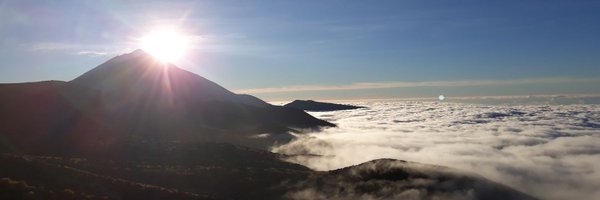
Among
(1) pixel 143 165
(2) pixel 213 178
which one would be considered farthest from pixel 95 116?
(2) pixel 213 178

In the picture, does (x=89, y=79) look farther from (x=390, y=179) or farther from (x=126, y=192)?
(x=126, y=192)

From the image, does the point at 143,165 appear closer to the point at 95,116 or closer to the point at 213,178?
the point at 213,178

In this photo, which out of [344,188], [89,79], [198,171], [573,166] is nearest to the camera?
[198,171]

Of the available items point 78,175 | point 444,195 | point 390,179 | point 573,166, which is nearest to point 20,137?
point 78,175

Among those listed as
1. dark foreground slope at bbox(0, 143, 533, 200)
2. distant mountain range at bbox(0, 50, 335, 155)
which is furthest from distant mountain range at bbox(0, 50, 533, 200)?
distant mountain range at bbox(0, 50, 335, 155)

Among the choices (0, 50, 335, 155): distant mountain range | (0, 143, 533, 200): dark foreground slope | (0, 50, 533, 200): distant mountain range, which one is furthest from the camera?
(0, 50, 335, 155): distant mountain range

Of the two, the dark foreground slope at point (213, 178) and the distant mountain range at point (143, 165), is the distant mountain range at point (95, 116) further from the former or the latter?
the dark foreground slope at point (213, 178)

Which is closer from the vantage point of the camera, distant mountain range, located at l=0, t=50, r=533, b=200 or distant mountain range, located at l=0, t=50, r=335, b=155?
distant mountain range, located at l=0, t=50, r=533, b=200

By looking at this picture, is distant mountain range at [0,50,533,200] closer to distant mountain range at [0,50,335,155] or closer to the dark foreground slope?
the dark foreground slope
